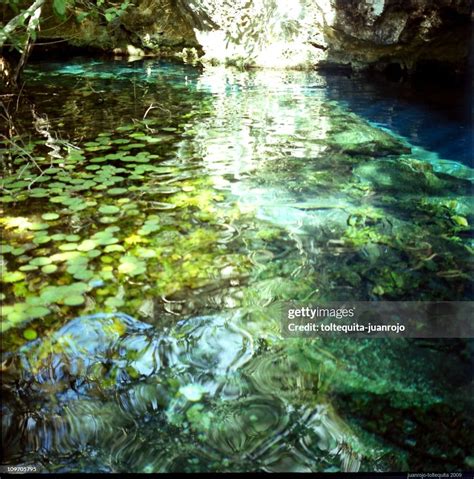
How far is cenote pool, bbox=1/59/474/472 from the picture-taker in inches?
60.6

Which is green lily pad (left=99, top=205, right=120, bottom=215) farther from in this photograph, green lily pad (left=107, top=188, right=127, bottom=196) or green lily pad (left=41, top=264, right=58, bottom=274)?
green lily pad (left=41, top=264, right=58, bottom=274)

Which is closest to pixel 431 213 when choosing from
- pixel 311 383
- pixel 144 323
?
pixel 311 383

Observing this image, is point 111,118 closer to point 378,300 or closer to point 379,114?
point 379,114

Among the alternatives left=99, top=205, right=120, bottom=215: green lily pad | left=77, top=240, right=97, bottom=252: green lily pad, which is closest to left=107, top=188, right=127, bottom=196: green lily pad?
left=99, top=205, right=120, bottom=215: green lily pad

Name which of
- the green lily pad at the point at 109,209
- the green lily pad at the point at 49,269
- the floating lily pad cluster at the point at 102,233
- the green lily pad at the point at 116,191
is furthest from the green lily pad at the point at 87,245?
the green lily pad at the point at 116,191

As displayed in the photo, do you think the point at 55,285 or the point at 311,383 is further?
the point at 55,285

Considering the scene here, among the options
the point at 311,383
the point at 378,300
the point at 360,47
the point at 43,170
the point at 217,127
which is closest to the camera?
the point at 311,383

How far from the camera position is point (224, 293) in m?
2.11

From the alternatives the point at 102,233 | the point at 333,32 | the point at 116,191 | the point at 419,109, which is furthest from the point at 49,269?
the point at 333,32

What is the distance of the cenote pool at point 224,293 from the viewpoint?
154 centimetres

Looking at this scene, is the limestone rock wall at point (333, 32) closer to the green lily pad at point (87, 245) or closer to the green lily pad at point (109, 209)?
the green lily pad at point (109, 209)

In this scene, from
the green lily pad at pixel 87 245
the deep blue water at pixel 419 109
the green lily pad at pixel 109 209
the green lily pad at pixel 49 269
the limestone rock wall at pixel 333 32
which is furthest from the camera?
the limestone rock wall at pixel 333 32

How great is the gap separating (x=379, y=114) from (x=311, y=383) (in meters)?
3.53

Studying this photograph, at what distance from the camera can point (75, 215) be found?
2.63m
